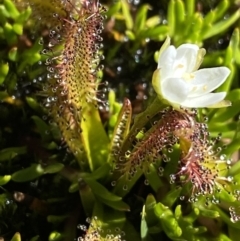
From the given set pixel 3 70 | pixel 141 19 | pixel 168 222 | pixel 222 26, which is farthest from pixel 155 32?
pixel 168 222

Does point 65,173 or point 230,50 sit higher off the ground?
point 230,50

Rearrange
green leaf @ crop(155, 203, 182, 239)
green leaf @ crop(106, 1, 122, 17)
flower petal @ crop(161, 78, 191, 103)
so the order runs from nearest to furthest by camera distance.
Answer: flower petal @ crop(161, 78, 191, 103) → green leaf @ crop(155, 203, 182, 239) → green leaf @ crop(106, 1, 122, 17)

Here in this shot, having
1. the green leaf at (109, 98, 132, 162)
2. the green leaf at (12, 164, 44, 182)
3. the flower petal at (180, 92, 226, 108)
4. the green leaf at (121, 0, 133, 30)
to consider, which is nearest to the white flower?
the flower petal at (180, 92, 226, 108)

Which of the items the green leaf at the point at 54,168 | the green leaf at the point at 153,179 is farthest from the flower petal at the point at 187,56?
the green leaf at the point at 54,168

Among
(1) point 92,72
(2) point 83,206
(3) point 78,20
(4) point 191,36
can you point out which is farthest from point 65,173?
(4) point 191,36

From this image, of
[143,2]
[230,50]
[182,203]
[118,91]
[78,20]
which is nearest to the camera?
[78,20]

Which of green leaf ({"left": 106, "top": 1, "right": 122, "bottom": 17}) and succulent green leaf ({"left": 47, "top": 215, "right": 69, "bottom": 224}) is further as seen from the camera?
green leaf ({"left": 106, "top": 1, "right": 122, "bottom": 17})

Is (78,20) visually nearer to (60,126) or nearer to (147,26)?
(60,126)

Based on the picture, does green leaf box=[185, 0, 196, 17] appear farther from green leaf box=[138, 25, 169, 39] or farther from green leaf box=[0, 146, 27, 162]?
green leaf box=[0, 146, 27, 162]

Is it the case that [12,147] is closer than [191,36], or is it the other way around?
[12,147]
